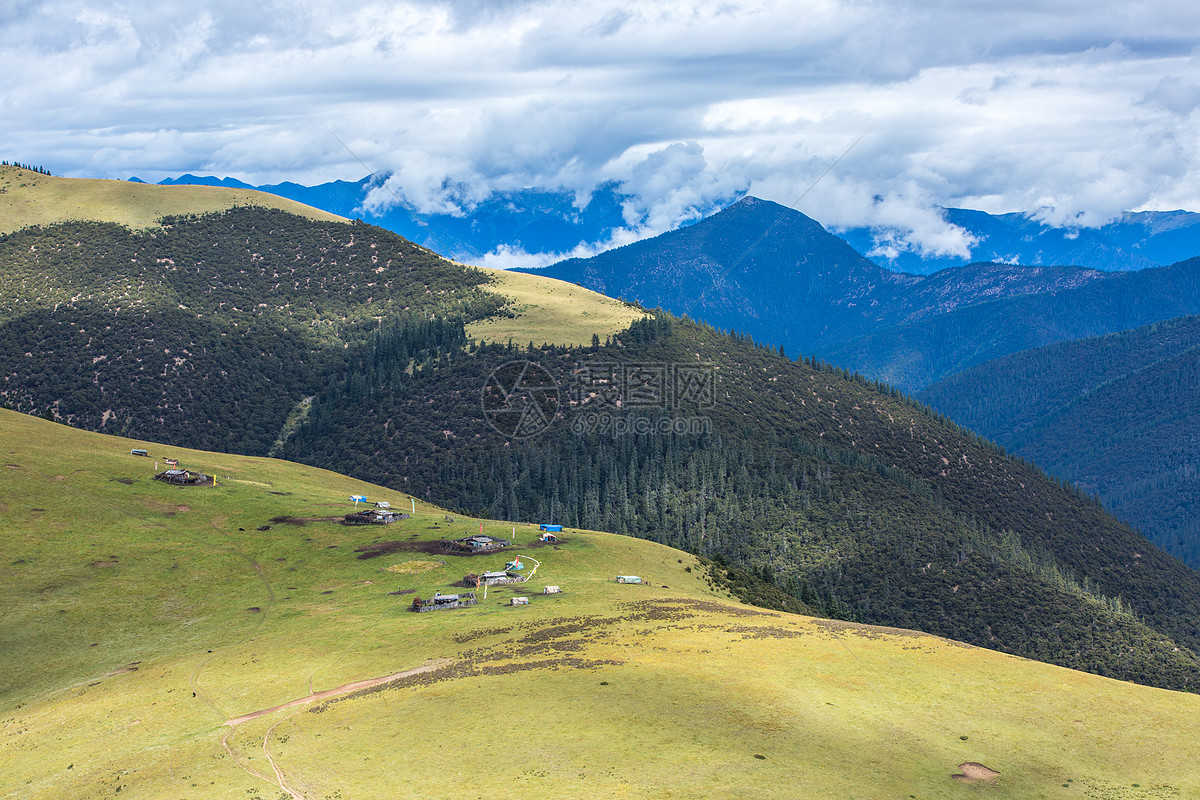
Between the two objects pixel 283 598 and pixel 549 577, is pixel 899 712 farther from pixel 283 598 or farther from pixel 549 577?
pixel 283 598

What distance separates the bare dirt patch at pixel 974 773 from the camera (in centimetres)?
4272

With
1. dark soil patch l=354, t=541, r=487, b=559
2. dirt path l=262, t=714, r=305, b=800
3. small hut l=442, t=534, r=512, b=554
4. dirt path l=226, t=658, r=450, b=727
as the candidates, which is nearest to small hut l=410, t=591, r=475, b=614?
dirt path l=226, t=658, r=450, b=727

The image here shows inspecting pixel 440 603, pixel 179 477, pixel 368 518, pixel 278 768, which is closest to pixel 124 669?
pixel 440 603

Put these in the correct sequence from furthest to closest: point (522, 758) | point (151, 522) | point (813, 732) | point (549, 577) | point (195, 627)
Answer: point (151, 522) < point (549, 577) < point (195, 627) < point (813, 732) < point (522, 758)

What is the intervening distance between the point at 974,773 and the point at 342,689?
128ft

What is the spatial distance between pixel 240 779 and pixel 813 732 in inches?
1214

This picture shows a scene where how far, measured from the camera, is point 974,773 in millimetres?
43344

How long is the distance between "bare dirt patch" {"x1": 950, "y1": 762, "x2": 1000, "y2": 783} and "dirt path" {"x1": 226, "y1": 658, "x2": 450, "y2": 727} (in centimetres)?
3405

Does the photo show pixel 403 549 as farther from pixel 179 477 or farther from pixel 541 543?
pixel 179 477

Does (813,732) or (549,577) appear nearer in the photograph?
(813,732)

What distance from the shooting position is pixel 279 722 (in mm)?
50219

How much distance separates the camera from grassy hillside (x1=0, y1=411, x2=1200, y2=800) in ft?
139

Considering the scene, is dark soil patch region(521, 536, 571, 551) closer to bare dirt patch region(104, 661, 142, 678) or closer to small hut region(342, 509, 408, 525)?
small hut region(342, 509, 408, 525)

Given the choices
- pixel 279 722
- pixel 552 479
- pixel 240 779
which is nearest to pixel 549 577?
pixel 279 722
